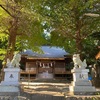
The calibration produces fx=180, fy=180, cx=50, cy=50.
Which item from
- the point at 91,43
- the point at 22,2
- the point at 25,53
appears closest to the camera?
the point at 22,2

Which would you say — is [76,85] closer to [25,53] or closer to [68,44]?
[68,44]

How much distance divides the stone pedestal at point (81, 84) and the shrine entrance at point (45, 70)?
1377 cm

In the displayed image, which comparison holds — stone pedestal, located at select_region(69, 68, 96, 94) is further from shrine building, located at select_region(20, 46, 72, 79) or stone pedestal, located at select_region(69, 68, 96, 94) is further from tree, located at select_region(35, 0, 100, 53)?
shrine building, located at select_region(20, 46, 72, 79)

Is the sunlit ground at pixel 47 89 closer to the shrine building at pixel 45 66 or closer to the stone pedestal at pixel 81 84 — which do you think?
the stone pedestal at pixel 81 84

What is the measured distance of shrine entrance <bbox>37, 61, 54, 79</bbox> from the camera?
2347 centimetres

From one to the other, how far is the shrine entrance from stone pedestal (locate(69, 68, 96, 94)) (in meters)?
13.8

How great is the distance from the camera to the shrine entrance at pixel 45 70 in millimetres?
23469

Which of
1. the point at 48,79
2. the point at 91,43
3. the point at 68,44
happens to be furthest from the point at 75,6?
the point at 48,79

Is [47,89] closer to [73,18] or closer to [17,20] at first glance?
[17,20]

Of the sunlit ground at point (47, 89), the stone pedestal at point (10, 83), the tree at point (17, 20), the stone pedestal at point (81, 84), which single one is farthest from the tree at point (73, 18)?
the stone pedestal at point (10, 83)

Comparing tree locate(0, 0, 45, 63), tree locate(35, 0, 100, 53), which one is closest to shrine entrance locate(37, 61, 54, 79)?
tree locate(0, 0, 45, 63)

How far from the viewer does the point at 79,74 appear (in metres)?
9.78

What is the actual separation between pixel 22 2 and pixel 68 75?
45.5ft

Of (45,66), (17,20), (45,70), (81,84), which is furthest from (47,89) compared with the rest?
(45,66)
